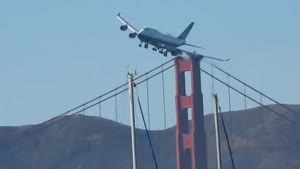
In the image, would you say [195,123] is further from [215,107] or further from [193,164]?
[215,107]

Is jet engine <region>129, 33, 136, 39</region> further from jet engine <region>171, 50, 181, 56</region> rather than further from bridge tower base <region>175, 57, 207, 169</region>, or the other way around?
bridge tower base <region>175, 57, 207, 169</region>

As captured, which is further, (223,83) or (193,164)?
(223,83)

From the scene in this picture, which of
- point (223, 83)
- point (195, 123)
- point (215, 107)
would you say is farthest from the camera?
point (223, 83)

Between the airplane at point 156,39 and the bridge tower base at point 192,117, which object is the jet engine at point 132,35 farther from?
the bridge tower base at point 192,117

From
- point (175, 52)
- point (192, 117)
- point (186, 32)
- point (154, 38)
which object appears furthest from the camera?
point (192, 117)

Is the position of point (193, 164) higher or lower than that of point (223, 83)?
lower

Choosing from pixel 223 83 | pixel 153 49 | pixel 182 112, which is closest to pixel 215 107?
pixel 153 49

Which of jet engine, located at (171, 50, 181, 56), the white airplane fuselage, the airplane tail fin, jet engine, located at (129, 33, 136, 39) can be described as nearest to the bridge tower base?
the airplane tail fin

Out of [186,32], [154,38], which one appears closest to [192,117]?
[186,32]

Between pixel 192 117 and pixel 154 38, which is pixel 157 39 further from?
pixel 192 117
